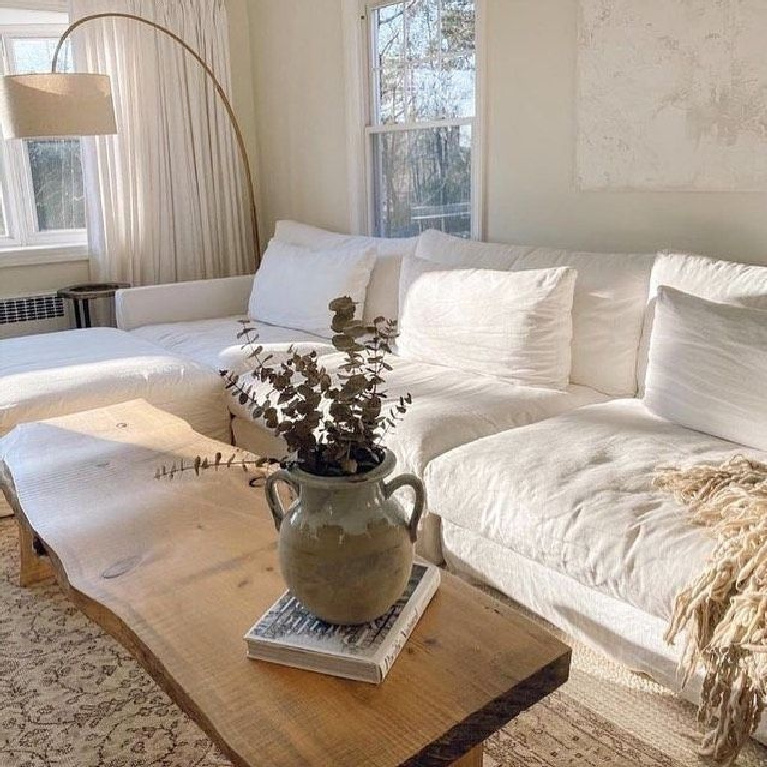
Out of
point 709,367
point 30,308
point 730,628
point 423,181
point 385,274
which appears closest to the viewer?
point 730,628

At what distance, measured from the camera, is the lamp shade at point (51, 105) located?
3027 mm

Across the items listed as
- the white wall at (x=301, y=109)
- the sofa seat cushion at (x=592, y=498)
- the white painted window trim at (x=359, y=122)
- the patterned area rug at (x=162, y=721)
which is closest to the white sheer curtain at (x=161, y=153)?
the white wall at (x=301, y=109)

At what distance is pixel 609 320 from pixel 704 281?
1.09 feet

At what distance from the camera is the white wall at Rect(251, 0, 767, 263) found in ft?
8.58

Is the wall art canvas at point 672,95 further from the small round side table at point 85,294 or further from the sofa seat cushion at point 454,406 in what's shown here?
the small round side table at point 85,294

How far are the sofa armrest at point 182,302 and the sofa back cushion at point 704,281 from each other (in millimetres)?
2262

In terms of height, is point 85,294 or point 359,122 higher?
point 359,122

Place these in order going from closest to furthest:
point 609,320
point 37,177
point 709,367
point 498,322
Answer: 1. point 709,367
2. point 609,320
3. point 498,322
4. point 37,177

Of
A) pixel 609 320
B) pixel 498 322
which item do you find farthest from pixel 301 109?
pixel 609 320

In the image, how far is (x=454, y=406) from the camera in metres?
2.37

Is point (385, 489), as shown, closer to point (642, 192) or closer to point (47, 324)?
point (642, 192)

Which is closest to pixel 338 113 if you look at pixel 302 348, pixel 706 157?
pixel 302 348

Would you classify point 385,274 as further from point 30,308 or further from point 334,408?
point 334,408

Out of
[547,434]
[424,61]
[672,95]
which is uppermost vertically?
[424,61]
